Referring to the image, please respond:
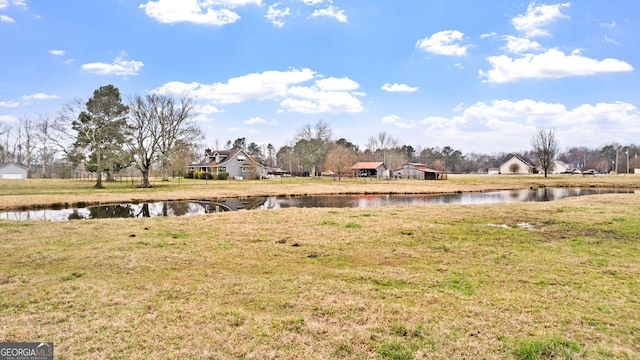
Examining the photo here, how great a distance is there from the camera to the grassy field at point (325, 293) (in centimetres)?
439

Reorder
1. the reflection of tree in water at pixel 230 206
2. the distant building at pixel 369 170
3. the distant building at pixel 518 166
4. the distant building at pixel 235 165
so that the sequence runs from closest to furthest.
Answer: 1. the reflection of tree in water at pixel 230 206
2. the distant building at pixel 235 165
3. the distant building at pixel 369 170
4. the distant building at pixel 518 166

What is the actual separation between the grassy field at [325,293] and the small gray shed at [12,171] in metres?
71.4

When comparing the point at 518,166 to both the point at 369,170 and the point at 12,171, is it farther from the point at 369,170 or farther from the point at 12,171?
the point at 12,171

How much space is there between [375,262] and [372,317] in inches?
126

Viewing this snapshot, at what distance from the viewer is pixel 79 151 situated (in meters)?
40.4

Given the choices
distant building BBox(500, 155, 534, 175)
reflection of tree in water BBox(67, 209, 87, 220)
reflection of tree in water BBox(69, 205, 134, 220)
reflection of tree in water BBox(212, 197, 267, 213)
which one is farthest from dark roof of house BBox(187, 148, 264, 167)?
distant building BBox(500, 155, 534, 175)

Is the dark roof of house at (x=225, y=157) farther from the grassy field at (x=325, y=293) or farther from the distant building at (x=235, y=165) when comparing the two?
the grassy field at (x=325, y=293)

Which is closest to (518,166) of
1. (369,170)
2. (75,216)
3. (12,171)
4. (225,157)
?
(369,170)

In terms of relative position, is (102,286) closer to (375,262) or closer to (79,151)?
(375,262)

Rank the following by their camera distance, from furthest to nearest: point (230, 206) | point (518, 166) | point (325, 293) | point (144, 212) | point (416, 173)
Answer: point (518, 166)
point (416, 173)
point (230, 206)
point (144, 212)
point (325, 293)

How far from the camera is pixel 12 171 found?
66.7 m

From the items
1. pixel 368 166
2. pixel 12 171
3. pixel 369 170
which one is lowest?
pixel 12 171

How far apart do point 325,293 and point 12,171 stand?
83422mm

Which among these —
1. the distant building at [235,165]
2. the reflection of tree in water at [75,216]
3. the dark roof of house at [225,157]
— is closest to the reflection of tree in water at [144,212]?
the reflection of tree in water at [75,216]
